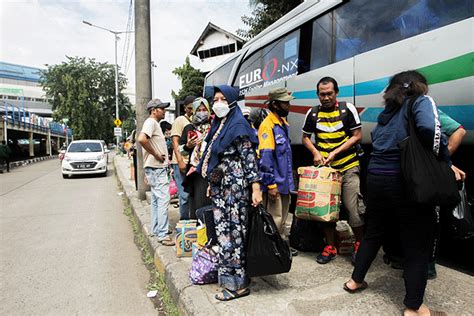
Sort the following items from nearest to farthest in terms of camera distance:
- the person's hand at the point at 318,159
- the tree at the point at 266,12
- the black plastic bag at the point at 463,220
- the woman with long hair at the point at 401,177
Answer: the woman with long hair at the point at 401,177 < the black plastic bag at the point at 463,220 < the person's hand at the point at 318,159 < the tree at the point at 266,12

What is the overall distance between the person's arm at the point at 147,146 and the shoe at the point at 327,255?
7.33 feet

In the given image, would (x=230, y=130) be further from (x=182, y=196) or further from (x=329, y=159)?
(x=182, y=196)

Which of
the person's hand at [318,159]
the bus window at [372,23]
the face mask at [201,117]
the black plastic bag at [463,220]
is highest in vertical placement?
the bus window at [372,23]

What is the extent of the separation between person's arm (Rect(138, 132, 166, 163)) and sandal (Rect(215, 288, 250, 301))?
2.08 meters

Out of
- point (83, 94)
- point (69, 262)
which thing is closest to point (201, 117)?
point (69, 262)

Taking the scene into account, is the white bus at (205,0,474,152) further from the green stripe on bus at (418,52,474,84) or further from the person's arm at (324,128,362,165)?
the person's arm at (324,128,362,165)

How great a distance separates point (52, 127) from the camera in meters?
32.9

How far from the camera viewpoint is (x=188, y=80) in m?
26.8

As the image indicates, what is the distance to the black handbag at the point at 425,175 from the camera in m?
2.00

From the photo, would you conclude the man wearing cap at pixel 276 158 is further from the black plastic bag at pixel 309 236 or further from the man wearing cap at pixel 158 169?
the man wearing cap at pixel 158 169

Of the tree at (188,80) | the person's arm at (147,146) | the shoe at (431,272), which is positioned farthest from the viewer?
the tree at (188,80)

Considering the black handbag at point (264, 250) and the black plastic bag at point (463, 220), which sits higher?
the black plastic bag at point (463, 220)

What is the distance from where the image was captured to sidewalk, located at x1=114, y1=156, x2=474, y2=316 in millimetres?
2408

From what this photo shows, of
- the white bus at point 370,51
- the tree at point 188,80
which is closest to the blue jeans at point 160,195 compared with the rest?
the white bus at point 370,51
